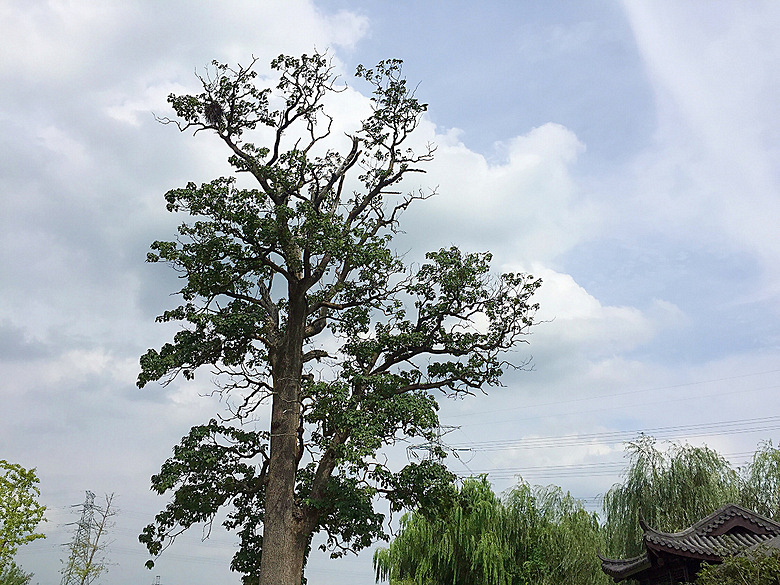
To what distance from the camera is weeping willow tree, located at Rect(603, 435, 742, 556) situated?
1672cm

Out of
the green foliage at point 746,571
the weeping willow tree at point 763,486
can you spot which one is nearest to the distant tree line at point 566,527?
the weeping willow tree at point 763,486

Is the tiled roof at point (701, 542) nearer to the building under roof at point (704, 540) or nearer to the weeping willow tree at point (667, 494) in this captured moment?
the building under roof at point (704, 540)

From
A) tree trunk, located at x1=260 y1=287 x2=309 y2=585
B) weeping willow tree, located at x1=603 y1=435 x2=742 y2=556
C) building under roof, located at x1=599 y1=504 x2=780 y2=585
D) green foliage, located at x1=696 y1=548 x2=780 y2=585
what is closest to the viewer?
green foliage, located at x1=696 y1=548 x2=780 y2=585

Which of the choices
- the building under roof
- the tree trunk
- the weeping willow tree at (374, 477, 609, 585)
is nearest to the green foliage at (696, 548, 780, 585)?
the building under roof

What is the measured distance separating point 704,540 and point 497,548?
280 inches

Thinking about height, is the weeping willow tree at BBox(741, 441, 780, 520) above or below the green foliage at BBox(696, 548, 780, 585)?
above

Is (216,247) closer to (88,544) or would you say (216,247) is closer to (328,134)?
(328,134)

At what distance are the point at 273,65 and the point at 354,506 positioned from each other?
7617mm

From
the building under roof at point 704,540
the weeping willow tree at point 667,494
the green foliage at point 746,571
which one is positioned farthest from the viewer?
the weeping willow tree at point 667,494

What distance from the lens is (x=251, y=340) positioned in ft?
40.9

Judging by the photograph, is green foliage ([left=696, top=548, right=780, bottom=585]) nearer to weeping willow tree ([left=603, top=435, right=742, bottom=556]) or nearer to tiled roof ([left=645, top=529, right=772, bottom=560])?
tiled roof ([left=645, top=529, right=772, bottom=560])

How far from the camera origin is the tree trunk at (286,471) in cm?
1081

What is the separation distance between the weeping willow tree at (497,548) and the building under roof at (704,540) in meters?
5.85

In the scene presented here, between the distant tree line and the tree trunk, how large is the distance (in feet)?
20.5
